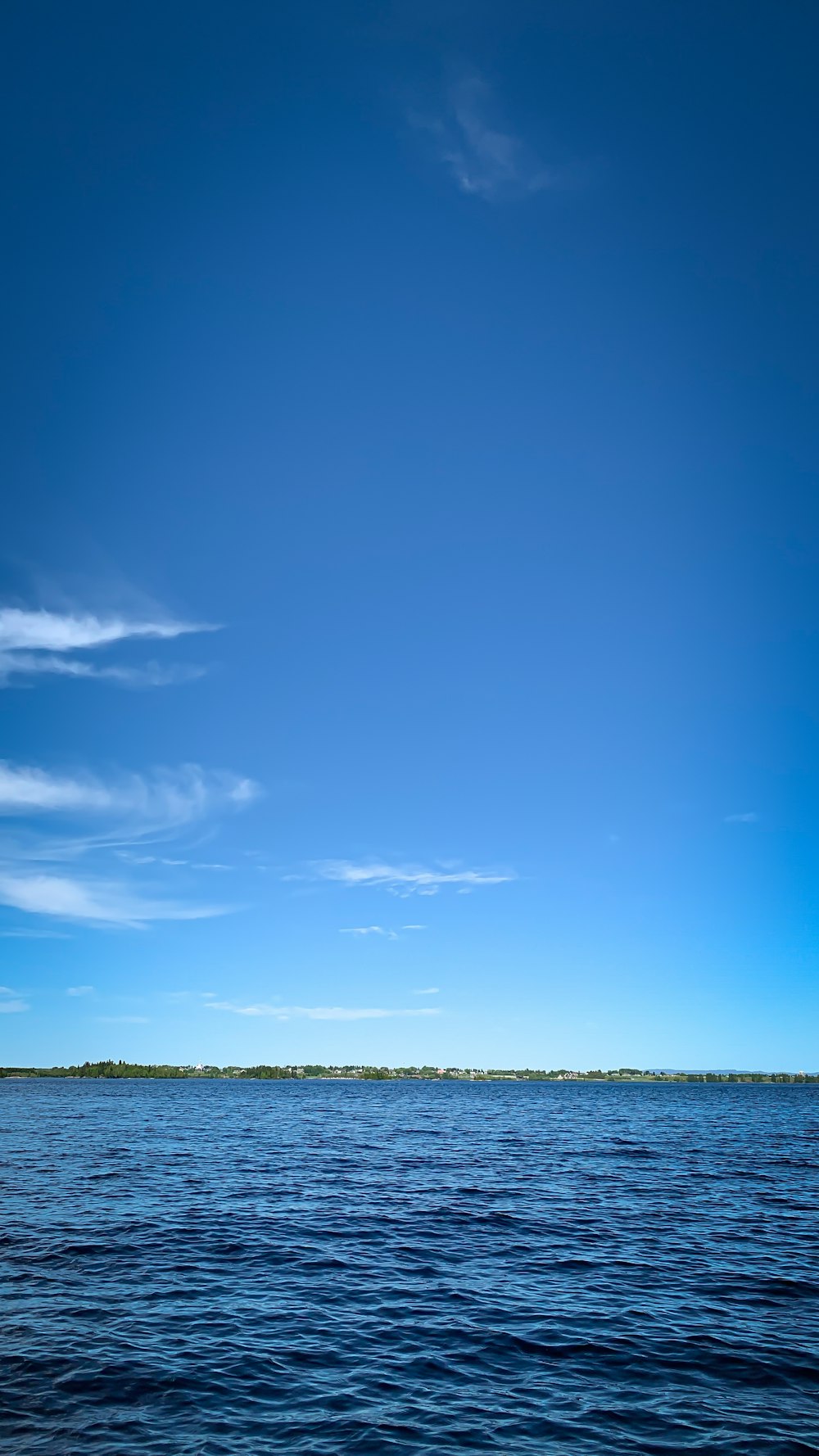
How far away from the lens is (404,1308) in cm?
2066

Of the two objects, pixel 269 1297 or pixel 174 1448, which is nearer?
pixel 174 1448

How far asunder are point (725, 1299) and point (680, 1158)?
116ft

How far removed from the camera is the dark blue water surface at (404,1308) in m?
14.0

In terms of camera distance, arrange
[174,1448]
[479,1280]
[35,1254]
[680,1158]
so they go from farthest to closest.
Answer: [680,1158]
[35,1254]
[479,1280]
[174,1448]

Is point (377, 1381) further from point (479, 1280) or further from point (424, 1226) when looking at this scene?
point (424, 1226)

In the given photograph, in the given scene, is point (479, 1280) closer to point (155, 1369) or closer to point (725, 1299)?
point (725, 1299)

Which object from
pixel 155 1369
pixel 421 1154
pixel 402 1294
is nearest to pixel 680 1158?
pixel 421 1154

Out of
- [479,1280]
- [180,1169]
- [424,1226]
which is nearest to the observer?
[479,1280]

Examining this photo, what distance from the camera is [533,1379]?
1616 cm

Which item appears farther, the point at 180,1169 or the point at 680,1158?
the point at 680,1158

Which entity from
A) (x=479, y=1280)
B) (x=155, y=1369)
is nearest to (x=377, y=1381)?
(x=155, y=1369)

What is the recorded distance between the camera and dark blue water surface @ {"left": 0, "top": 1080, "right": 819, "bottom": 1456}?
46.0ft

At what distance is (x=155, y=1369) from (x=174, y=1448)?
12.6 ft

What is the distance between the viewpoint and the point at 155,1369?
16141 mm
